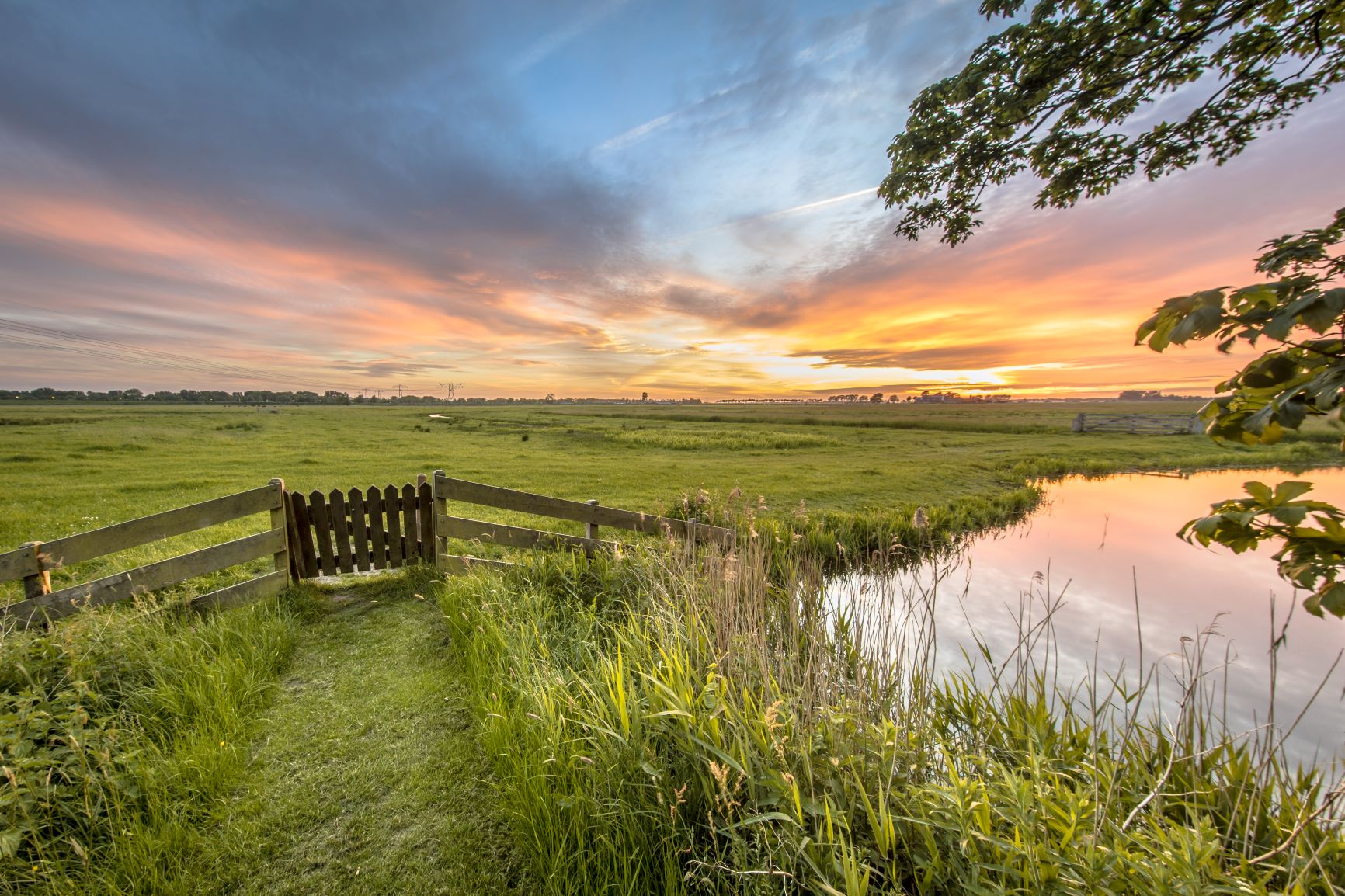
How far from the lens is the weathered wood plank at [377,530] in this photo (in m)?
7.13

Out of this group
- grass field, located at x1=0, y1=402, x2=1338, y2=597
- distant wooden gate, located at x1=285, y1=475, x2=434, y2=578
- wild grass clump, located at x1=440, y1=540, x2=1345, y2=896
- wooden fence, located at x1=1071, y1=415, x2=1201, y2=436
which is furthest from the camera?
wooden fence, located at x1=1071, y1=415, x2=1201, y2=436

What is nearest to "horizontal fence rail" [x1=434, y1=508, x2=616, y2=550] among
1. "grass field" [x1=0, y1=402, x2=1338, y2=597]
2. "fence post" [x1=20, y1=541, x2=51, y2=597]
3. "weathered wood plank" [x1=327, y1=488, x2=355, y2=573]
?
"weathered wood plank" [x1=327, y1=488, x2=355, y2=573]

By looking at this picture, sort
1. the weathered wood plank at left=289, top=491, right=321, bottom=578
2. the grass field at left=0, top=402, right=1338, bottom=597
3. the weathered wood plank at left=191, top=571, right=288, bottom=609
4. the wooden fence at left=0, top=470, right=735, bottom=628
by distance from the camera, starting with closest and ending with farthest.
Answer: the wooden fence at left=0, top=470, right=735, bottom=628, the weathered wood plank at left=191, top=571, right=288, bottom=609, the weathered wood plank at left=289, top=491, right=321, bottom=578, the grass field at left=0, top=402, right=1338, bottom=597

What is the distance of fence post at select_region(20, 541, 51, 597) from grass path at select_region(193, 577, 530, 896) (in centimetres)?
235

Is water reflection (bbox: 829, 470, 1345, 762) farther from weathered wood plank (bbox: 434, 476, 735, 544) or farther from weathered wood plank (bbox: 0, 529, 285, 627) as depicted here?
weathered wood plank (bbox: 0, 529, 285, 627)

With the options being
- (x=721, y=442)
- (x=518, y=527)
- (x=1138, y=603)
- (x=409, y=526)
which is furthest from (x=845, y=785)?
(x=721, y=442)

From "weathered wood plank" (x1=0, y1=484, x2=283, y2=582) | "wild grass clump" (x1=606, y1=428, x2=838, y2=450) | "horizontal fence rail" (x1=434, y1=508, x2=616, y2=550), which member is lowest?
"wild grass clump" (x1=606, y1=428, x2=838, y2=450)

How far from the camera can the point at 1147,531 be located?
14164 millimetres

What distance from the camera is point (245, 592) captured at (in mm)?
6051

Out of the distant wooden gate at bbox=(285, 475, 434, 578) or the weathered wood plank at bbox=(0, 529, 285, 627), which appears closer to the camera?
the weathered wood plank at bbox=(0, 529, 285, 627)

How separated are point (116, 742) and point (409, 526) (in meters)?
4.43

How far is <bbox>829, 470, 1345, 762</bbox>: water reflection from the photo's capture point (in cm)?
610

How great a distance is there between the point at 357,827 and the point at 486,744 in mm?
889

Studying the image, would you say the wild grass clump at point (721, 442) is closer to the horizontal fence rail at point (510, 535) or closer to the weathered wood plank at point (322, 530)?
the horizontal fence rail at point (510, 535)
